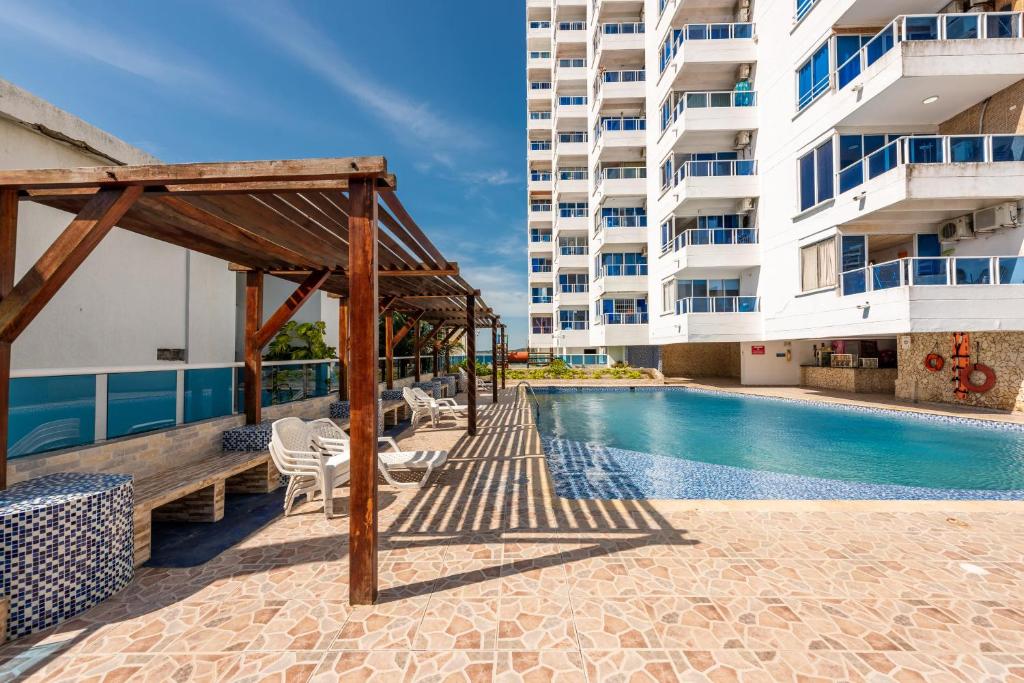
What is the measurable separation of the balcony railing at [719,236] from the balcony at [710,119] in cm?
409

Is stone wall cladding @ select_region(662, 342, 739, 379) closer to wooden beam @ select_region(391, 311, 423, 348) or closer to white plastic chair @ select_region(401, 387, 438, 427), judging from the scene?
wooden beam @ select_region(391, 311, 423, 348)

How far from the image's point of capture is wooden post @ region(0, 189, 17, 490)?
11.2 feet

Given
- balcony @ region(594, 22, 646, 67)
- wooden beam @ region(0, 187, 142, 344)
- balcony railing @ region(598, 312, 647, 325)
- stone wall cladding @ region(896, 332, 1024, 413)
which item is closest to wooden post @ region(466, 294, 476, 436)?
wooden beam @ region(0, 187, 142, 344)

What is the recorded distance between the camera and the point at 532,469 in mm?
6664

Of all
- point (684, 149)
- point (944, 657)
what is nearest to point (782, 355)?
point (684, 149)

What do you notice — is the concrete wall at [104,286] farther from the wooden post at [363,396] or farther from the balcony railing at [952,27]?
the balcony railing at [952,27]

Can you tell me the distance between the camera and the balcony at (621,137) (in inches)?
993

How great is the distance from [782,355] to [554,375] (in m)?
11.5

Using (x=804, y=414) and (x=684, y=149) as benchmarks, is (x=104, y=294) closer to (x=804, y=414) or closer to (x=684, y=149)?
(x=804, y=414)

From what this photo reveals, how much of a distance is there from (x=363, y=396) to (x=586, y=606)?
226 cm

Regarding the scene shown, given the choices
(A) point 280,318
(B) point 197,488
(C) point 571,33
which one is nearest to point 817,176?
(A) point 280,318

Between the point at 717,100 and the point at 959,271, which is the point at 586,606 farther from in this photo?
the point at 717,100

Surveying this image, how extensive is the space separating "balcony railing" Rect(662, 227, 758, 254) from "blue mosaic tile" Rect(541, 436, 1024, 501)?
12862 mm

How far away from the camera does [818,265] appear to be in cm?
1444
